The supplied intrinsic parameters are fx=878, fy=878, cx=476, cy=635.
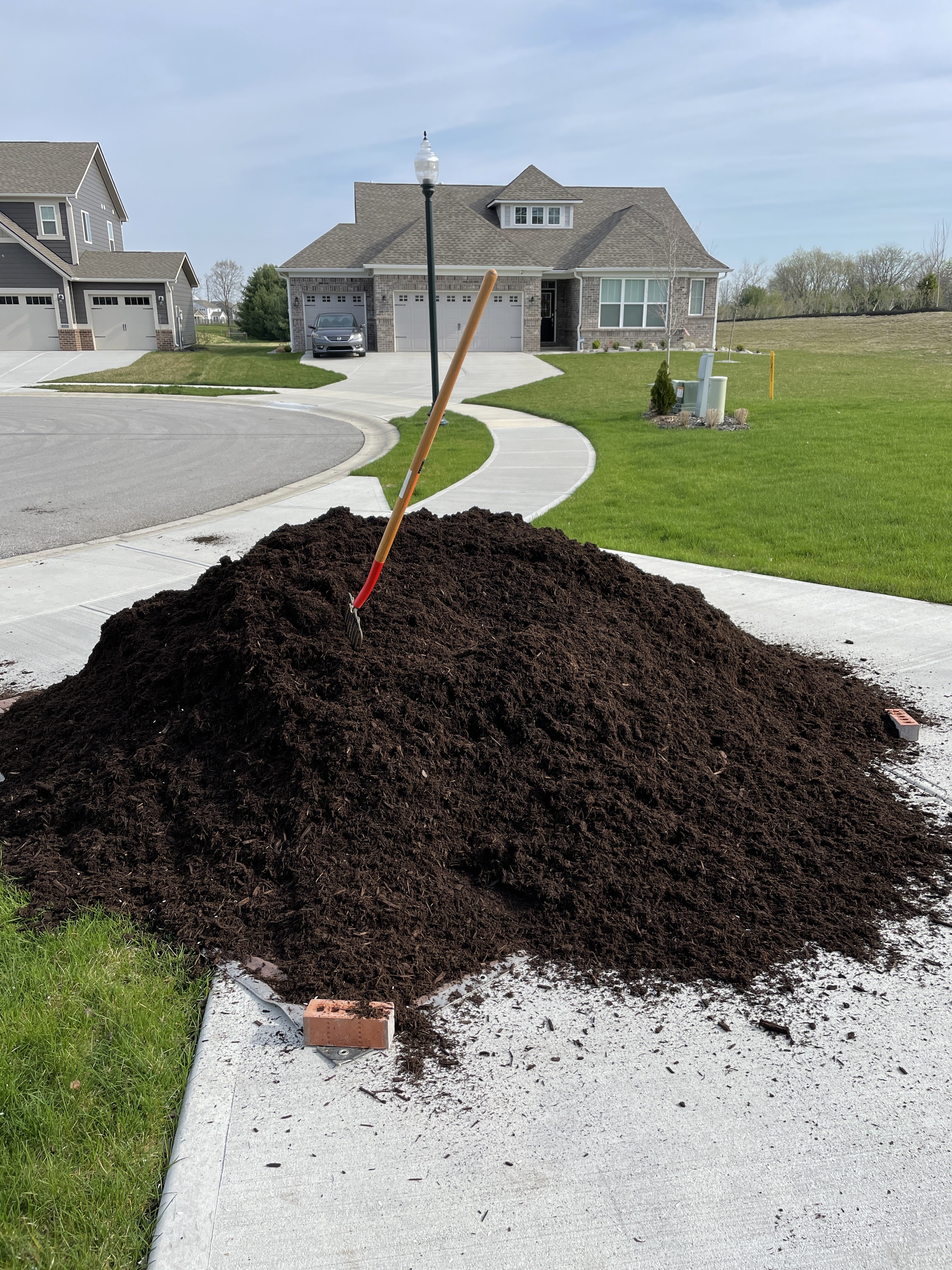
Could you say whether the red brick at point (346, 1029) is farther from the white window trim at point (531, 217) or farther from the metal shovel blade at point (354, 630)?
the white window trim at point (531, 217)

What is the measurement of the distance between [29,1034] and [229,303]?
9279cm

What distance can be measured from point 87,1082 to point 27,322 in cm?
4077

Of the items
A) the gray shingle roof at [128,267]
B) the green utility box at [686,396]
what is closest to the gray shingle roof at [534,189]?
the gray shingle roof at [128,267]

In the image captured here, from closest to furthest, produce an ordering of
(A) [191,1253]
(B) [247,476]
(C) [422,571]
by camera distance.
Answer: (A) [191,1253]
(C) [422,571]
(B) [247,476]

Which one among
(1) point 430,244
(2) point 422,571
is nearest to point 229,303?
(1) point 430,244

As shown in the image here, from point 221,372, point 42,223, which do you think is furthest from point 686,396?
point 42,223

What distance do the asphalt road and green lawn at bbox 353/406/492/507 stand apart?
98 centimetres

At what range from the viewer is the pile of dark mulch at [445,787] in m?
2.93

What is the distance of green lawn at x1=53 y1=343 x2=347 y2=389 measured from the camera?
88.9 feet

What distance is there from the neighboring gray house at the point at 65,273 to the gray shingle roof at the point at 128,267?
0.14 ft

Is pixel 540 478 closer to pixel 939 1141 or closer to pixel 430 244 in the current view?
pixel 430 244

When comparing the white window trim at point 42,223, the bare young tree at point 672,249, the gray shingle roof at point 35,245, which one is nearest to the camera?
the bare young tree at point 672,249

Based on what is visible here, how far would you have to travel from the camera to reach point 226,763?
3.49 m

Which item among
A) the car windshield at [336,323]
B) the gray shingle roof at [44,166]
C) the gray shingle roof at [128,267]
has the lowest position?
the car windshield at [336,323]
